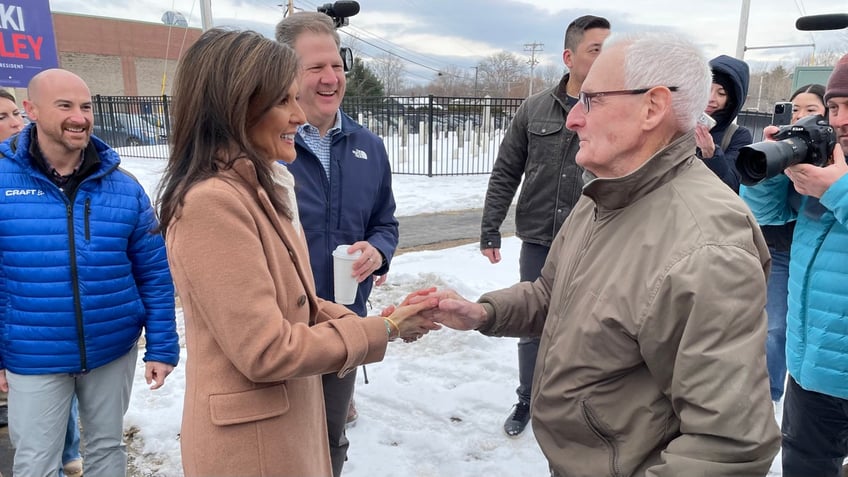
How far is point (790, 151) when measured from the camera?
2.00 m

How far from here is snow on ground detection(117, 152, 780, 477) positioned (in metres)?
3.08

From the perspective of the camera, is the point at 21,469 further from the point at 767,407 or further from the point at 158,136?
the point at 158,136

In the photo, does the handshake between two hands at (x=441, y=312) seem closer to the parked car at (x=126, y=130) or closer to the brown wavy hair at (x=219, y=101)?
the brown wavy hair at (x=219, y=101)

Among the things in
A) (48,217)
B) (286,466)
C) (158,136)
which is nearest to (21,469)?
(48,217)

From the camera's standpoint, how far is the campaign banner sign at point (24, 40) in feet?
19.0

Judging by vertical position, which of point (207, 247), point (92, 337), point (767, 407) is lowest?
point (92, 337)

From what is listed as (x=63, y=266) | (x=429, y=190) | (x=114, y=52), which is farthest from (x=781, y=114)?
(x=114, y=52)

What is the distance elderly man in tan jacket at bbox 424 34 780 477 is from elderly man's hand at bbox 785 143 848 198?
80 centimetres

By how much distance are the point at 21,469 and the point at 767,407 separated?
9.50 feet

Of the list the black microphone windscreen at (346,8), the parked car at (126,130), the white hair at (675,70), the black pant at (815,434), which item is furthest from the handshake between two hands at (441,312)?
the parked car at (126,130)

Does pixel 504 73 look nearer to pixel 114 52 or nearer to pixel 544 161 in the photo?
pixel 114 52

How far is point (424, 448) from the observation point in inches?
127

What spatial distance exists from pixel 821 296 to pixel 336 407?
2124 mm

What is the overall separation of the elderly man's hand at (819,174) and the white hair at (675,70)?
87 cm
